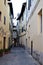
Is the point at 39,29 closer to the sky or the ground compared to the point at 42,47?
closer to the sky

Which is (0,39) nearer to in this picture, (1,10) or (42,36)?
(1,10)

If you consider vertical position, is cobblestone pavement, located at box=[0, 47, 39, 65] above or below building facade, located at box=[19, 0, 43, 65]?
below

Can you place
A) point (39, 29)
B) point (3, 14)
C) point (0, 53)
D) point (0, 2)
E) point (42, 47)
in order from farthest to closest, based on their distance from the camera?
point (3, 14) → point (0, 2) → point (0, 53) → point (39, 29) → point (42, 47)

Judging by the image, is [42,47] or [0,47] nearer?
[42,47]

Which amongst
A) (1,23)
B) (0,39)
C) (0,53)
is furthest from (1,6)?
(0,53)

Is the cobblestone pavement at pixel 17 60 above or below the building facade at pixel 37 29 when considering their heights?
below

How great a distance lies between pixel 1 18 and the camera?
2536 centimetres

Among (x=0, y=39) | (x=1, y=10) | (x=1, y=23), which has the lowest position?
(x=0, y=39)

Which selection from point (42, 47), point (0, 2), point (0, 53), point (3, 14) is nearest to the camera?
point (42, 47)

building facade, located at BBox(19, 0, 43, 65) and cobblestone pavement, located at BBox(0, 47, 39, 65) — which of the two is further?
cobblestone pavement, located at BBox(0, 47, 39, 65)

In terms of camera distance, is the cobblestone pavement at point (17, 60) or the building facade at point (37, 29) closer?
the building facade at point (37, 29)

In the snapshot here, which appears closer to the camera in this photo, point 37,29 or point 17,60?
point 37,29

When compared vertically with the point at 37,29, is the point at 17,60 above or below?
below

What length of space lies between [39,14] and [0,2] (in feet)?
32.5
